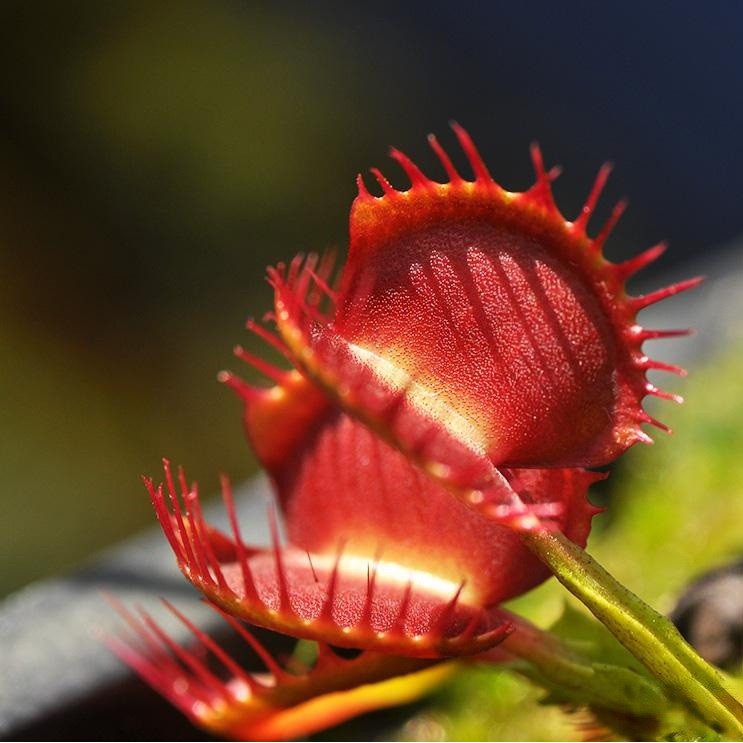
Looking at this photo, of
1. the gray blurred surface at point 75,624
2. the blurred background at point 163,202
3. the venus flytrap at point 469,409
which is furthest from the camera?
the blurred background at point 163,202

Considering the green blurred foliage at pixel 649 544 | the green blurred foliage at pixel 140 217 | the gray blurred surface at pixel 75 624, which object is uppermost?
the green blurred foliage at pixel 140 217

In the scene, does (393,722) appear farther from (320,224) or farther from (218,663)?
(320,224)

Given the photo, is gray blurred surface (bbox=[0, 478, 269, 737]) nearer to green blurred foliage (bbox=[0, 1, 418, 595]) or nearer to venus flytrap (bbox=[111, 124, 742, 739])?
venus flytrap (bbox=[111, 124, 742, 739])

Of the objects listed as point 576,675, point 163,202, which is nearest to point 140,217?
point 163,202

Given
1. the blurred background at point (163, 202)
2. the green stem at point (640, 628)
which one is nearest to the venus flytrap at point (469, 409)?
the green stem at point (640, 628)

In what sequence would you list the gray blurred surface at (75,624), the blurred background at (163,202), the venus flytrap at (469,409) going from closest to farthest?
the venus flytrap at (469,409) < the gray blurred surface at (75,624) < the blurred background at (163,202)

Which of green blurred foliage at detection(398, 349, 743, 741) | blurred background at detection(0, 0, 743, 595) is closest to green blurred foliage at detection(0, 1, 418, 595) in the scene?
blurred background at detection(0, 0, 743, 595)

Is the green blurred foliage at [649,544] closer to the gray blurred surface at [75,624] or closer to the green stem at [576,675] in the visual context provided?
the green stem at [576,675]
